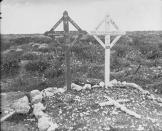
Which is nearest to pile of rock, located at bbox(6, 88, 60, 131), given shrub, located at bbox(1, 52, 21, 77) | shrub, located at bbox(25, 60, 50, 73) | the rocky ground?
the rocky ground

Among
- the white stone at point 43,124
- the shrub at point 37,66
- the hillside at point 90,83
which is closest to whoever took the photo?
the white stone at point 43,124

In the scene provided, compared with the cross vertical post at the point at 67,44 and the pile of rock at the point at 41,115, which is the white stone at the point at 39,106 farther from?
the cross vertical post at the point at 67,44

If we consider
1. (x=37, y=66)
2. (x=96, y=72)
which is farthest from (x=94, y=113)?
(x=37, y=66)

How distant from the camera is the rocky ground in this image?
830cm

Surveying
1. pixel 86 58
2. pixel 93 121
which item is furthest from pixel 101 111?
pixel 86 58

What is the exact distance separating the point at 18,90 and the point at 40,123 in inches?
162

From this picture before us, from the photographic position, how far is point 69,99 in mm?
9711

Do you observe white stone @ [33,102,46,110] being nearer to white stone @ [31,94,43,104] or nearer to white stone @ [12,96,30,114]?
white stone @ [12,96,30,114]

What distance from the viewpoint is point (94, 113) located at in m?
8.91

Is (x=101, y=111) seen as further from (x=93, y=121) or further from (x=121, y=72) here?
(x=121, y=72)

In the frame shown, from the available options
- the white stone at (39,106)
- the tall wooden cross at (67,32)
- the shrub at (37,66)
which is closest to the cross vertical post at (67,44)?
the tall wooden cross at (67,32)

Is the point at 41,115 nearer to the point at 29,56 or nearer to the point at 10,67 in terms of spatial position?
the point at 10,67

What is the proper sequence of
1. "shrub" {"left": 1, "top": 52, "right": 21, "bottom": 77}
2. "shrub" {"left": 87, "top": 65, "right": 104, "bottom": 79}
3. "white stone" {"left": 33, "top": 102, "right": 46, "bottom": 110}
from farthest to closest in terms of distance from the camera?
"shrub" {"left": 1, "top": 52, "right": 21, "bottom": 77}
"shrub" {"left": 87, "top": 65, "right": 104, "bottom": 79}
"white stone" {"left": 33, "top": 102, "right": 46, "bottom": 110}

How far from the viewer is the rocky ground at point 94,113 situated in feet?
27.2
